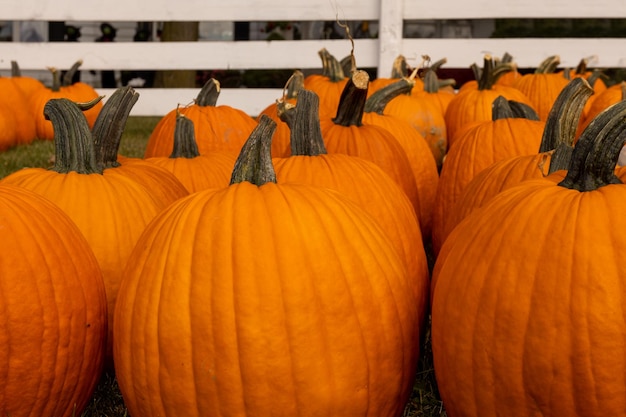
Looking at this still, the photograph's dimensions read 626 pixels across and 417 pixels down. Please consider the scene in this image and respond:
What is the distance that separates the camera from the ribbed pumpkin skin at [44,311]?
168cm

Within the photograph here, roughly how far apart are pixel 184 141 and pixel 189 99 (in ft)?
19.2

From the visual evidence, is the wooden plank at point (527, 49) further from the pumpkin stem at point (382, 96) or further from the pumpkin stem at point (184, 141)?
the pumpkin stem at point (184, 141)

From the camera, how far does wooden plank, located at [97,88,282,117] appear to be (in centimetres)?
846

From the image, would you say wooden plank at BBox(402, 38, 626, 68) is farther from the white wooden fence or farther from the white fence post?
the white fence post

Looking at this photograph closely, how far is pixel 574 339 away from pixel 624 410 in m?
0.17

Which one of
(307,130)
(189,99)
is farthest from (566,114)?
(189,99)

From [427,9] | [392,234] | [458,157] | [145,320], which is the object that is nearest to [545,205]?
[392,234]

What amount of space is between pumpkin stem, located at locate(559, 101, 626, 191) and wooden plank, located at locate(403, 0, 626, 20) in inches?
248

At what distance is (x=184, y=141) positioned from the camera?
120 inches

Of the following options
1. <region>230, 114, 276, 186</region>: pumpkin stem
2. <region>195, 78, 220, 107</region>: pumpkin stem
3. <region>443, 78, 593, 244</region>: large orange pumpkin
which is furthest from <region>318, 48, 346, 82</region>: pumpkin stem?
<region>230, 114, 276, 186</region>: pumpkin stem

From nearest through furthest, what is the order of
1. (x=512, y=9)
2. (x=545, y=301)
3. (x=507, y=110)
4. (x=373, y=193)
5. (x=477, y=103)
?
(x=545, y=301), (x=373, y=193), (x=507, y=110), (x=477, y=103), (x=512, y=9)

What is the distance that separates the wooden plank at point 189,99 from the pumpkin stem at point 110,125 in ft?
19.5

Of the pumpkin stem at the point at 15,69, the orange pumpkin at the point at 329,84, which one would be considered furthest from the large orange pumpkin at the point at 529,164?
the pumpkin stem at the point at 15,69

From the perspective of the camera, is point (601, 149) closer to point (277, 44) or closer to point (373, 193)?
point (373, 193)
